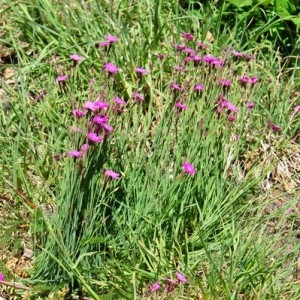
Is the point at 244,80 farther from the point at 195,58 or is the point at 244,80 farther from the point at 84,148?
the point at 84,148

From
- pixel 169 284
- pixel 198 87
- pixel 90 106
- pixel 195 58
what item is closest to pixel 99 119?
pixel 90 106

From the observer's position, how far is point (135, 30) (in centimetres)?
381

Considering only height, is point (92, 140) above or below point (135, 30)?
above

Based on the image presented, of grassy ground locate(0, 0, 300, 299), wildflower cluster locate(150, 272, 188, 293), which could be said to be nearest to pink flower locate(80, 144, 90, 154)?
grassy ground locate(0, 0, 300, 299)

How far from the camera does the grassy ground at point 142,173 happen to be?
7.91 feet

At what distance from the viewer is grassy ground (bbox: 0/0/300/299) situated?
2.41 meters

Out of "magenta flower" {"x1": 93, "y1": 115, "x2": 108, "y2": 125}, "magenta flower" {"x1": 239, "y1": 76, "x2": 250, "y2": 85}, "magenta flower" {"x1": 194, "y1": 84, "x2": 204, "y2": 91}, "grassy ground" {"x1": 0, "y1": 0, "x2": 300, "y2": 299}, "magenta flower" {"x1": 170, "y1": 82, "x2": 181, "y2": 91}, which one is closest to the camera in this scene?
"magenta flower" {"x1": 93, "y1": 115, "x2": 108, "y2": 125}

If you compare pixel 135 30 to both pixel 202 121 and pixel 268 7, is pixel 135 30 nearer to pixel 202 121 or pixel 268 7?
pixel 268 7

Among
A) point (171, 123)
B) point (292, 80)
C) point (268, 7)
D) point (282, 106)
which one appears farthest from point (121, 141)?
point (268, 7)

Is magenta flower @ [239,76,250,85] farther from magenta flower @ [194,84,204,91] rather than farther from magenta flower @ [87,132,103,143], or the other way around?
magenta flower @ [87,132,103,143]

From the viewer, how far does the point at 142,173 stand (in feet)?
8.90

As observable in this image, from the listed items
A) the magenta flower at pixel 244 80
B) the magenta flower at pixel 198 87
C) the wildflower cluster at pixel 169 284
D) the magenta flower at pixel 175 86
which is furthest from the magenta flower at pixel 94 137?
the magenta flower at pixel 244 80

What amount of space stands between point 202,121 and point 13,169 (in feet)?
2.70

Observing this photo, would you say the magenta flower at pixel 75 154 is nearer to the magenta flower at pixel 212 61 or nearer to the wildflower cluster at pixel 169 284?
the wildflower cluster at pixel 169 284
